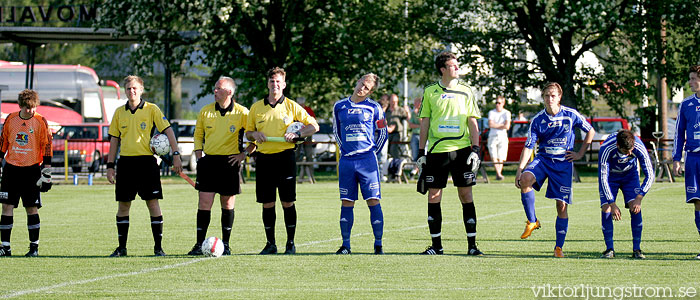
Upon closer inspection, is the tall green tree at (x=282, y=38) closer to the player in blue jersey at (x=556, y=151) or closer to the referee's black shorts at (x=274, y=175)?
the referee's black shorts at (x=274, y=175)

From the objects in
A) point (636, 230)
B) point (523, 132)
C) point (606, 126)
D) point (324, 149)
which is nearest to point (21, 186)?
Result: point (636, 230)

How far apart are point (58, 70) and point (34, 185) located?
3033 cm

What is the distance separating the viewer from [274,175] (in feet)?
35.0

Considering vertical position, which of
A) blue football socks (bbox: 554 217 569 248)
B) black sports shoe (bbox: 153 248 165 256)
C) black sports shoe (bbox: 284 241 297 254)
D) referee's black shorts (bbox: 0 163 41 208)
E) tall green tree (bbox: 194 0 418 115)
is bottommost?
black sports shoe (bbox: 153 248 165 256)

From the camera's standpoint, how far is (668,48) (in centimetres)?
2917

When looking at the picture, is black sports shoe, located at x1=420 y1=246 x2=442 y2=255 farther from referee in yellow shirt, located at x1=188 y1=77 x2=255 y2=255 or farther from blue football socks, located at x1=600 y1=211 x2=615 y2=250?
referee in yellow shirt, located at x1=188 y1=77 x2=255 y2=255

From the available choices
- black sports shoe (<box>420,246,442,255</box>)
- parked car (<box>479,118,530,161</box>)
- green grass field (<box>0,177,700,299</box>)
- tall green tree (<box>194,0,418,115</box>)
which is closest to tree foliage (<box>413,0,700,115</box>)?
tall green tree (<box>194,0,418,115</box>)

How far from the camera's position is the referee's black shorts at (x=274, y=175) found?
10656mm

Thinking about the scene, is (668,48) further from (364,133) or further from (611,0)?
(364,133)

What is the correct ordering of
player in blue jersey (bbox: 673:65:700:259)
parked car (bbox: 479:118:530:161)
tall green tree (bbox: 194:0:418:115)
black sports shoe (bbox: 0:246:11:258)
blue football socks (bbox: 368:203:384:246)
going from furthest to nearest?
parked car (bbox: 479:118:530:161) → tall green tree (bbox: 194:0:418:115) → black sports shoe (bbox: 0:246:11:258) → blue football socks (bbox: 368:203:384:246) → player in blue jersey (bbox: 673:65:700:259)

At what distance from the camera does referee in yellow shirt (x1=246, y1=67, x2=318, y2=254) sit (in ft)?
34.8

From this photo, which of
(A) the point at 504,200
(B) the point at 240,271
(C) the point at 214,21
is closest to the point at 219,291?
(B) the point at 240,271

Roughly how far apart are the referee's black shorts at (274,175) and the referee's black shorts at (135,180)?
1.08 meters

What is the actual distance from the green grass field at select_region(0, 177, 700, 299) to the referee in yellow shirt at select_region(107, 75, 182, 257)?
40 centimetres
